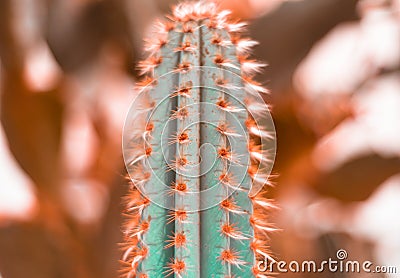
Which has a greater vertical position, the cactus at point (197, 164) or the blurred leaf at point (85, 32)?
the blurred leaf at point (85, 32)

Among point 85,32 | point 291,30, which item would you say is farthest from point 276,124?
point 85,32

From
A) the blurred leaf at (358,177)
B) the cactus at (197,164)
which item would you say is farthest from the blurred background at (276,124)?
the cactus at (197,164)

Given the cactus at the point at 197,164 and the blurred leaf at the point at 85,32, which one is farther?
the blurred leaf at the point at 85,32

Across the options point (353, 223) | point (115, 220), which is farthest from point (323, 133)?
point (115, 220)

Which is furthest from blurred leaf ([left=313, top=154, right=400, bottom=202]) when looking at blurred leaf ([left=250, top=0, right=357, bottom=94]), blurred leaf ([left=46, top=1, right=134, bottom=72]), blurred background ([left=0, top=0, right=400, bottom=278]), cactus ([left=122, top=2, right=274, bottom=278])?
cactus ([left=122, top=2, right=274, bottom=278])

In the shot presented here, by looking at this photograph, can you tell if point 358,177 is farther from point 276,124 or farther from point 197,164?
point 197,164

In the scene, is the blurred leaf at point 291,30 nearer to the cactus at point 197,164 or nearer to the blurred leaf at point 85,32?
the blurred leaf at point 85,32

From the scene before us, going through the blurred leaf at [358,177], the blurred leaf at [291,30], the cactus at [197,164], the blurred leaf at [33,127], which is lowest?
the cactus at [197,164]

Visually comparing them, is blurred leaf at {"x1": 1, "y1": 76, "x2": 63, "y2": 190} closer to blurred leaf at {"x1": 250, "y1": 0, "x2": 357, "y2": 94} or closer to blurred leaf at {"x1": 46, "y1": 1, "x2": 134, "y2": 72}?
blurred leaf at {"x1": 46, "y1": 1, "x2": 134, "y2": 72}
